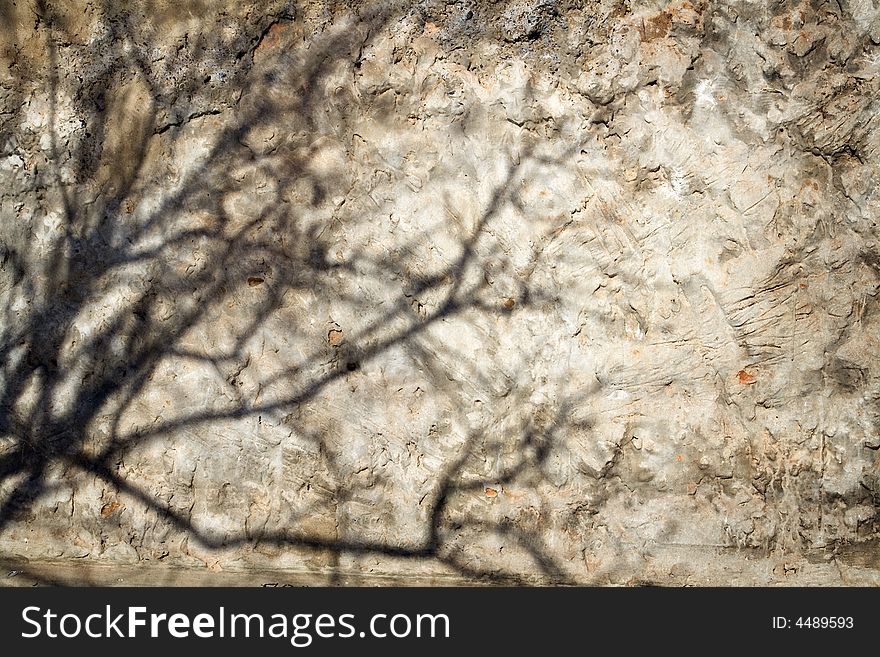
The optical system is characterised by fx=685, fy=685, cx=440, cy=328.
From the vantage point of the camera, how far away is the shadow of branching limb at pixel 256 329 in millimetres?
3064

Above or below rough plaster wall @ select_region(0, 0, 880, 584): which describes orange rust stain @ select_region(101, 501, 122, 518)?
below

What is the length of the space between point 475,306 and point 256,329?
998 millimetres

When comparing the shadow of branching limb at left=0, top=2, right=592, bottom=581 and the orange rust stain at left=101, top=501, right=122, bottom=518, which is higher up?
the shadow of branching limb at left=0, top=2, right=592, bottom=581

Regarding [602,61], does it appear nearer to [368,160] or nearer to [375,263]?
[368,160]

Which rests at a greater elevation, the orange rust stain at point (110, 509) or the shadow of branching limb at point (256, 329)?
the shadow of branching limb at point (256, 329)

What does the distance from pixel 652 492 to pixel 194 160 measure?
255 cm

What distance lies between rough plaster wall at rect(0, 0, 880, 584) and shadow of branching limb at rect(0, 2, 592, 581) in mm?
14

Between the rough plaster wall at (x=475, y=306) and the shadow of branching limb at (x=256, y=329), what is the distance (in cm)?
1

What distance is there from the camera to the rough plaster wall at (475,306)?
3025 millimetres

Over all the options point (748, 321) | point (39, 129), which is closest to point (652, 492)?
point (748, 321)

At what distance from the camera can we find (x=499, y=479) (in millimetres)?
3055

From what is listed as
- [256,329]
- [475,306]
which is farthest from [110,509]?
[475,306]

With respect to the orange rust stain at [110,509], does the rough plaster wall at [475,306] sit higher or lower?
higher

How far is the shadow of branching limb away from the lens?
3064 millimetres
